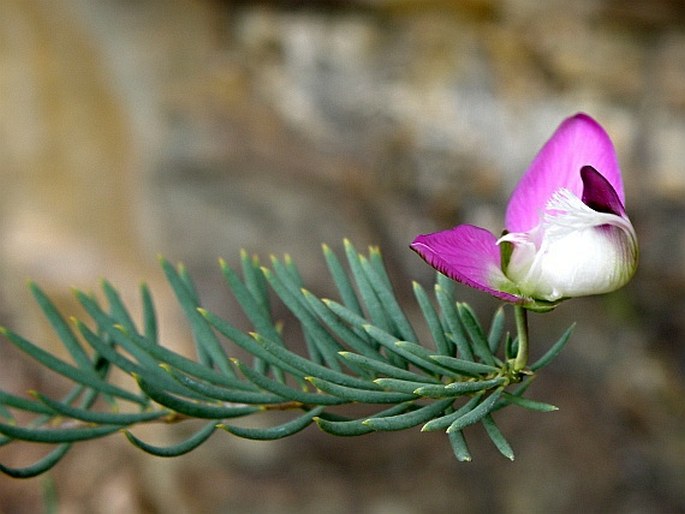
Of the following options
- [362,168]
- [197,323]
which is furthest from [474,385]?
[362,168]

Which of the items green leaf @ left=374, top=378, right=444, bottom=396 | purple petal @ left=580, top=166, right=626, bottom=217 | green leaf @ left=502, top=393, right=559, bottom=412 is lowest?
green leaf @ left=502, top=393, right=559, bottom=412

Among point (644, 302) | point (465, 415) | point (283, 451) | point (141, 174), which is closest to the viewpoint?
point (465, 415)

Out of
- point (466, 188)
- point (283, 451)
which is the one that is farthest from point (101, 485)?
point (466, 188)

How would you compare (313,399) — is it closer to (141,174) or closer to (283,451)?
(283,451)

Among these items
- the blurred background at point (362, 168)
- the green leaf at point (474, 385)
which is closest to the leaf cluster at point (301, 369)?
the green leaf at point (474, 385)

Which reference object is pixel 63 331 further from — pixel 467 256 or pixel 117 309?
pixel 467 256

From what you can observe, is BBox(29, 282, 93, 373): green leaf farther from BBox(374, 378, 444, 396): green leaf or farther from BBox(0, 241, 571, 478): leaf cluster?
BBox(374, 378, 444, 396): green leaf

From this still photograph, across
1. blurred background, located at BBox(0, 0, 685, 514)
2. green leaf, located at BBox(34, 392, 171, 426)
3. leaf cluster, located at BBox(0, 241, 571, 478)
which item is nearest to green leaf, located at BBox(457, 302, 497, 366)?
leaf cluster, located at BBox(0, 241, 571, 478)
